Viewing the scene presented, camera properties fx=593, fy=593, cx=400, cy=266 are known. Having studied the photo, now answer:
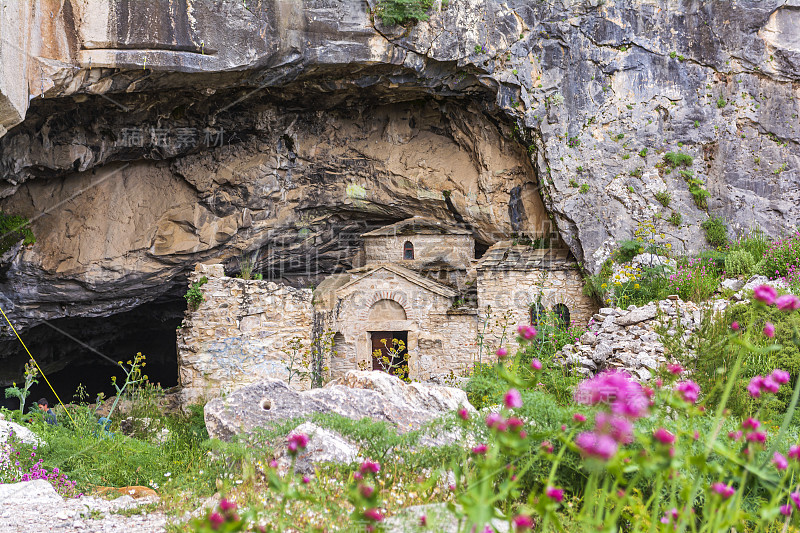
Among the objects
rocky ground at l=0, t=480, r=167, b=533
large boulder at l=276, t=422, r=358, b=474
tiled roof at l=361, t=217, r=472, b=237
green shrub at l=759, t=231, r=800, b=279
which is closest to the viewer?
rocky ground at l=0, t=480, r=167, b=533

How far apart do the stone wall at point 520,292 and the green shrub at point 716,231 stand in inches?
113

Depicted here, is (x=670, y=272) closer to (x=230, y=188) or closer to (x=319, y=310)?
(x=319, y=310)

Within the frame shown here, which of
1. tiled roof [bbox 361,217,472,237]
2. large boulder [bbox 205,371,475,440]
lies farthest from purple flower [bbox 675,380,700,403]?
tiled roof [bbox 361,217,472,237]

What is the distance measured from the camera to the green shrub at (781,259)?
35.3 feet

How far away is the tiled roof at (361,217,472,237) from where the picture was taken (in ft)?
53.0

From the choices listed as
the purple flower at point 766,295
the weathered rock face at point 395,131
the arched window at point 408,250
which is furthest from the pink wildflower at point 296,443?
the arched window at point 408,250

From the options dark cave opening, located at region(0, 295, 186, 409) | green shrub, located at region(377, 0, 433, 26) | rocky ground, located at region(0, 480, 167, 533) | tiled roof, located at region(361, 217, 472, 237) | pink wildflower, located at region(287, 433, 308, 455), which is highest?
green shrub, located at region(377, 0, 433, 26)

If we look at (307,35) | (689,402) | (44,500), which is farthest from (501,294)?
(689,402)

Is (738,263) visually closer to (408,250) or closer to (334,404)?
(408,250)

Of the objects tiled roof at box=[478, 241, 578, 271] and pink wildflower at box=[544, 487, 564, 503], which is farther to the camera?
tiled roof at box=[478, 241, 578, 271]

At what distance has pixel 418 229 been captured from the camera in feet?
53.5

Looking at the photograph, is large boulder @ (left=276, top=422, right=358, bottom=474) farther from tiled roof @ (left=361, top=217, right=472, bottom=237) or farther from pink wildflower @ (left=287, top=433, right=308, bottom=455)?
tiled roof @ (left=361, top=217, right=472, bottom=237)

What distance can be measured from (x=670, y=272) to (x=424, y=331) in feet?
18.7

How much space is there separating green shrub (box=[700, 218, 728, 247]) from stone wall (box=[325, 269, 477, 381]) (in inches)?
213
